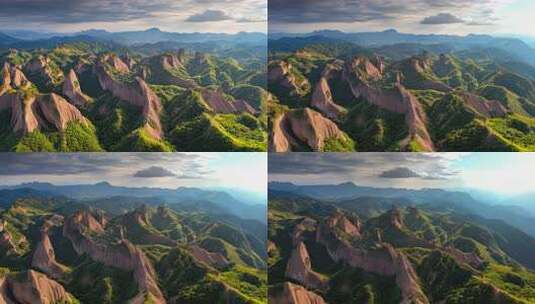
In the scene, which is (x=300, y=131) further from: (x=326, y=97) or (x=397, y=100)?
(x=397, y=100)

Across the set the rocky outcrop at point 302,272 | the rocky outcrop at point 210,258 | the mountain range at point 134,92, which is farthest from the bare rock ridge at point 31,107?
the rocky outcrop at point 302,272

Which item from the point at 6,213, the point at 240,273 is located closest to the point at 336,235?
the point at 240,273

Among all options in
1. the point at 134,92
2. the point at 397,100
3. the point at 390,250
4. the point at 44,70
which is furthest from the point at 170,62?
the point at 390,250

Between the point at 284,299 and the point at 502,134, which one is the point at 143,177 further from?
the point at 502,134

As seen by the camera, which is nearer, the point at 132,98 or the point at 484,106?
the point at 484,106

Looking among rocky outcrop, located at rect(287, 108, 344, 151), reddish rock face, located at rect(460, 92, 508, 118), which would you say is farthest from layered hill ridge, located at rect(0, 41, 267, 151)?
reddish rock face, located at rect(460, 92, 508, 118)

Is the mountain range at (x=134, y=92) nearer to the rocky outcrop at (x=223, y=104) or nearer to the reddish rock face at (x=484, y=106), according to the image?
the rocky outcrop at (x=223, y=104)
